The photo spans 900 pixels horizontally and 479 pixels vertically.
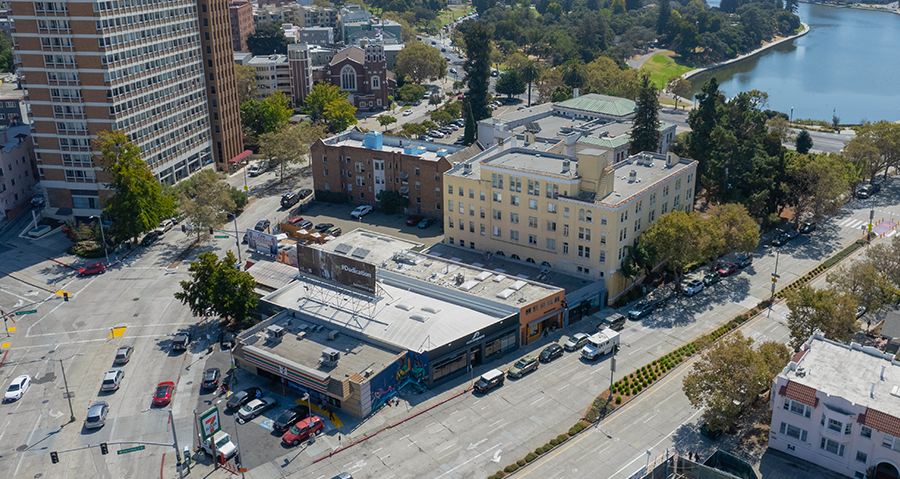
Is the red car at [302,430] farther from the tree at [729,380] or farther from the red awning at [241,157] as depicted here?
the red awning at [241,157]

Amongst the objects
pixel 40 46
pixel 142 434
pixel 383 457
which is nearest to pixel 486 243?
pixel 383 457

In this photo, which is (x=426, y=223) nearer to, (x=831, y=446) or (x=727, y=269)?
(x=727, y=269)

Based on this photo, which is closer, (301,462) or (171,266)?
(301,462)

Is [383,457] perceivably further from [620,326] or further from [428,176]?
[428,176]

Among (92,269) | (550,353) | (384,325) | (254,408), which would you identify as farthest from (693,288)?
(92,269)

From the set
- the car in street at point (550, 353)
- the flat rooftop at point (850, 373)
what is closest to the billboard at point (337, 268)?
the car in street at point (550, 353)

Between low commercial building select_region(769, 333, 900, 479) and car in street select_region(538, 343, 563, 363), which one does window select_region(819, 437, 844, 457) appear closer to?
low commercial building select_region(769, 333, 900, 479)

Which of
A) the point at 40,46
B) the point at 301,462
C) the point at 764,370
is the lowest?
the point at 301,462
